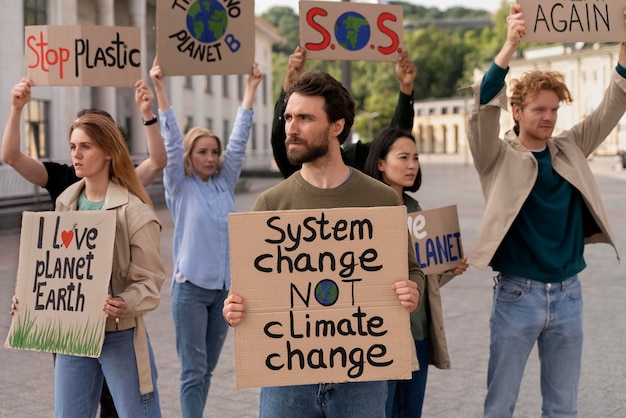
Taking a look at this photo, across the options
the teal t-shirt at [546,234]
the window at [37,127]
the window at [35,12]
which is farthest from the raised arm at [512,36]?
the window at [35,12]

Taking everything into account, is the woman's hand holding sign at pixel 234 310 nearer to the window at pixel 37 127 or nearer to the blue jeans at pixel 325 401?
the blue jeans at pixel 325 401

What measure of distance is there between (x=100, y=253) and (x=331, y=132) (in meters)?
1.22

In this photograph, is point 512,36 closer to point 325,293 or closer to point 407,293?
point 407,293

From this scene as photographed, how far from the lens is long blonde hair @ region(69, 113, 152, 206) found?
13.2 ft

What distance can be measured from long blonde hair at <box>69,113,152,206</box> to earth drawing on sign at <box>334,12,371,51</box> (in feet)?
5.53

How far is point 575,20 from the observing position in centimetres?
470

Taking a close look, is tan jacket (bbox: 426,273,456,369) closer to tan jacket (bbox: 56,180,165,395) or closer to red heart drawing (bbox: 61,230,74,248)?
tan jacket (bbox: 56,180,165,395)

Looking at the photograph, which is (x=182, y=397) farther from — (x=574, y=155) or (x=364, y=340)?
(x=574, y=155)

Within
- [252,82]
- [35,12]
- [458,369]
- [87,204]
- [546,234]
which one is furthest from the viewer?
[35,12]

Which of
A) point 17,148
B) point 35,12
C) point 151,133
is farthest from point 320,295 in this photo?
point 35,12

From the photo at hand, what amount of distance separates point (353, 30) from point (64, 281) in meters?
2.37

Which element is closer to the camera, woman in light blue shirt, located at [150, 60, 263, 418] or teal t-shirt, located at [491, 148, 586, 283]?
teal t-shirt, located at [491, 148, 586, 283]

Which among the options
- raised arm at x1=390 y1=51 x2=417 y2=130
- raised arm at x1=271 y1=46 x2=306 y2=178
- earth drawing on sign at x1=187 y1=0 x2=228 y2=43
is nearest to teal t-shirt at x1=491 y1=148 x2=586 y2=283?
raised arm at x1=390 y1=51 x2=417 y2=130

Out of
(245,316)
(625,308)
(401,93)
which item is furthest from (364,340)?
(625,308)
